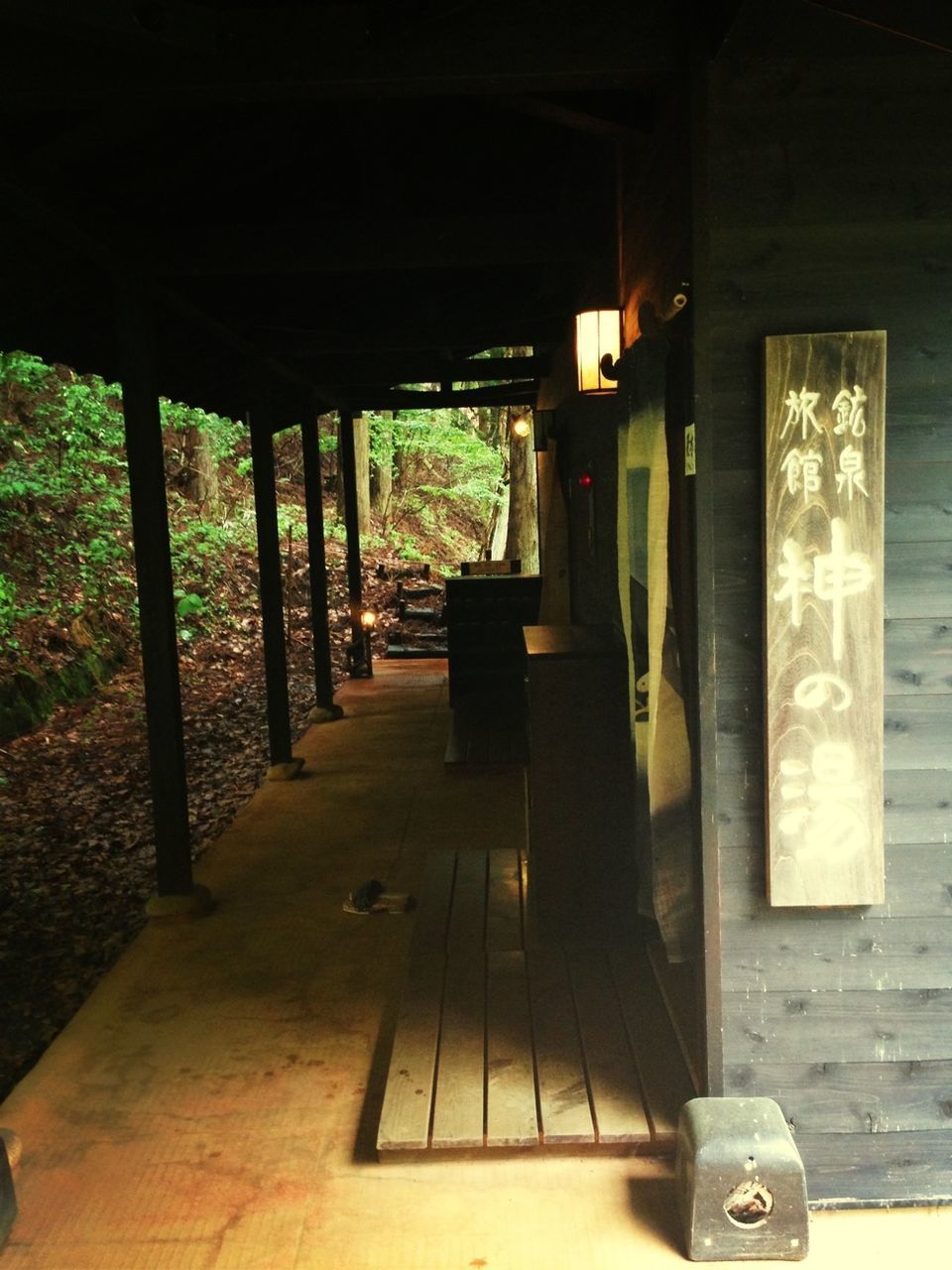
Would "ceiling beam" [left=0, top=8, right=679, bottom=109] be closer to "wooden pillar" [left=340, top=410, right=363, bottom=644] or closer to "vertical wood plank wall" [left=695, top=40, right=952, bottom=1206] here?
"vertical wood plank wall" [left=695, top=40, right=952, bottom=1206]

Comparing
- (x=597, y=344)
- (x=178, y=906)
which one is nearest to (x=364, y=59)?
(x=597, y=344)

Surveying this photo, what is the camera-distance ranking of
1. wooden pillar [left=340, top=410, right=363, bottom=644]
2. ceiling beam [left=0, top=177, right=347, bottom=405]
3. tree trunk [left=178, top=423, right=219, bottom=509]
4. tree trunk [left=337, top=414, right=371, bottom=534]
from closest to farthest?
1. ceiling beam [left=0, top=177, right=347, bottom=405]
2. wooden pillar [left=340, top=410, right=363, bottom=644]
3. tree trunk [left=178, top=423, right=219, bottom=509]
4. tree trunk [left=337, top=414, right=371, bottom=534]

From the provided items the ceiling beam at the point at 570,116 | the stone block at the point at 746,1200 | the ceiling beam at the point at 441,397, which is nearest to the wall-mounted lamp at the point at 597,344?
the ceiling beam at the point at 570,116

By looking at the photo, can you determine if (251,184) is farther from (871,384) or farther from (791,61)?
(871,384)

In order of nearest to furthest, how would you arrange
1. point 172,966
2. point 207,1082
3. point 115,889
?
point 207,1082 < point 172,966 < point 115,889

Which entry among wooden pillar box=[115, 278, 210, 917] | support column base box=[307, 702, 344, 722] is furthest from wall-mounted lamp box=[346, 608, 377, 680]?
wooden pillar box=[115, 278, 210, 917]

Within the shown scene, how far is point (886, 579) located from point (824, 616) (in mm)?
213

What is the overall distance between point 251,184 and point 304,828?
3734 millimetres

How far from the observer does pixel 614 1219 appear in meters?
2.74

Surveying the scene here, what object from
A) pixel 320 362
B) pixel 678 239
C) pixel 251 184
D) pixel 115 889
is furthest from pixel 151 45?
pixel 320 362

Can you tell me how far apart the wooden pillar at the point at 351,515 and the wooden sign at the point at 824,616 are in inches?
351

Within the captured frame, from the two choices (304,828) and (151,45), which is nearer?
(151,45)

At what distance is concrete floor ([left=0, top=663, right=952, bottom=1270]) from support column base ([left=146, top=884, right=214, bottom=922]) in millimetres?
84

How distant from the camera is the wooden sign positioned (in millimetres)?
2600
